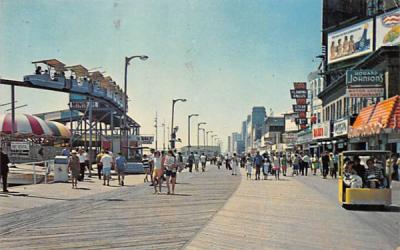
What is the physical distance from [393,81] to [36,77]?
24.6 m

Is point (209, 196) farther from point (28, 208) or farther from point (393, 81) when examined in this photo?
point (393, 81)

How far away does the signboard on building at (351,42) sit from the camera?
47875 mm

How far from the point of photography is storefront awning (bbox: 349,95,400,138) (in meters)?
27.9

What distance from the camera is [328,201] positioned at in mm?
17484

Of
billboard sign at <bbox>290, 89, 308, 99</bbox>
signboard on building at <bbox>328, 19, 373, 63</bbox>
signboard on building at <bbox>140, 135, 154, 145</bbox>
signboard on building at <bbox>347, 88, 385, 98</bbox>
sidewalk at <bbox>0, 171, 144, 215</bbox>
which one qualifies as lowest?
sidewalk at <bbox>0, 171, 144, 215</bbox>

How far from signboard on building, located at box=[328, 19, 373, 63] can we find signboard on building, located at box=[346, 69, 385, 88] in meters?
11.5

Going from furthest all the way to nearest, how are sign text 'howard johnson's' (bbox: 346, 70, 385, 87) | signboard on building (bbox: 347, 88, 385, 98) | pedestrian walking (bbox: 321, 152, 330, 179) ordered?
sign text 'howard johnson's' (bbox: 346, 70, 385, 87), signboard on building (bbox: 347, 88, 385, 98), pedestrian walking (bbox: 321, 152, 330, 179)

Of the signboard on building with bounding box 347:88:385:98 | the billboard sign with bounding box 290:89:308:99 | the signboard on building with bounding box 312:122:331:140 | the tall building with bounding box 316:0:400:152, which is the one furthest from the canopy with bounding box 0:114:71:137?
the signboard on building with bounding box 347:88:385:98

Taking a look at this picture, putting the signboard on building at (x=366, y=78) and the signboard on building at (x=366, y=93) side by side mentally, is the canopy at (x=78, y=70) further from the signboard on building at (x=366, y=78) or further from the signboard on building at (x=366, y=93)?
the signboard on building at (x=366, y=93)

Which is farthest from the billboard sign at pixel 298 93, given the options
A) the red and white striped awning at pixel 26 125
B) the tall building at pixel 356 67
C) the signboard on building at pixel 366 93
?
the signboard on building at pixel 366 93

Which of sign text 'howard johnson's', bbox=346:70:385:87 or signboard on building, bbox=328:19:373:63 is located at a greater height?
signboard on building, bbox=328:19:373:63

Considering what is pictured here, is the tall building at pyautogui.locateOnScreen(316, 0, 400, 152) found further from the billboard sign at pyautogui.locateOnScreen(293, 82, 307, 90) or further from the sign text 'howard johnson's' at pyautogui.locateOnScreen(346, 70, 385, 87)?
the billboard sign at pyautogui.locateOnScreen(293, 82, 307, 90)

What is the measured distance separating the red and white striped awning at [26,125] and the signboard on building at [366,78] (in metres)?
49.3

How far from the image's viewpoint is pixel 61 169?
82.9 ft
